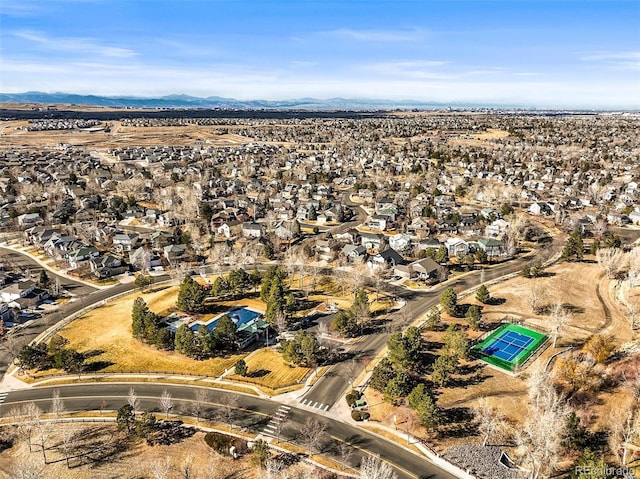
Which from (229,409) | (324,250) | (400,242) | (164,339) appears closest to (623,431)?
(229,409)

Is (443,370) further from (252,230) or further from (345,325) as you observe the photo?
(252,230)

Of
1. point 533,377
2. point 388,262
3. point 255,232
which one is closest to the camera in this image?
point 533,377

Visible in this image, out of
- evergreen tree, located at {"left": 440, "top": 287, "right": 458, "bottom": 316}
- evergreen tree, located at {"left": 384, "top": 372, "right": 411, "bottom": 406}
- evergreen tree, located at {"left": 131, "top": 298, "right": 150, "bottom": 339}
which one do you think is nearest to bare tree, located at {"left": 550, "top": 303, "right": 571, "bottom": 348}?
evergreen tree, located at {"left": 440, "top": 287, "right": 458, "bottom": 316}

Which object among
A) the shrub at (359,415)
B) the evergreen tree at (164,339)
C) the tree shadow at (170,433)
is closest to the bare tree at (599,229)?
the shrub at (359,415)

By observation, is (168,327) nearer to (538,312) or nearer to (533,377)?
(533,377)

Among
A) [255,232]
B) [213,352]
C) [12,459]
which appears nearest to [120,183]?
[255,232]

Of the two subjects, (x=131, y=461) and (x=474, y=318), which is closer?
(x=131, y=461)
